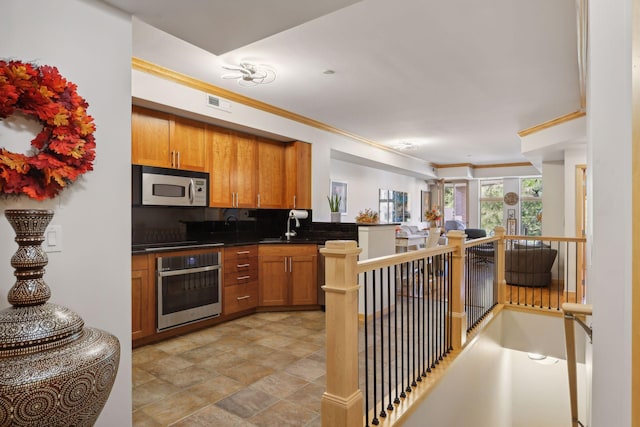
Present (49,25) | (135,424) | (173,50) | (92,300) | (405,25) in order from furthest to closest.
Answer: (173,50) < (405,25) < (135,424) < (92,300) < (49,25)

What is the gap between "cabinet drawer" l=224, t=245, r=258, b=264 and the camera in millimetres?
4285

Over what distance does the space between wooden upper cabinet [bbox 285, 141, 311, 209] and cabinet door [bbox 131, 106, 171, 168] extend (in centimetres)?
183

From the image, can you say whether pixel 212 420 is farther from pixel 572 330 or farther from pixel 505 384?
pixel 505 384

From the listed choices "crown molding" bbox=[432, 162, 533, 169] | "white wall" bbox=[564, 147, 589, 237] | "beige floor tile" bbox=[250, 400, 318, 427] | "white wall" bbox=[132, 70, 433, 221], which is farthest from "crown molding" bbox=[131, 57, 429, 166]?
"crown molding" bbox=[432, 162, 533, 169]

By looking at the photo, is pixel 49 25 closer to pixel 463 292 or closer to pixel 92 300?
pixel 92 300

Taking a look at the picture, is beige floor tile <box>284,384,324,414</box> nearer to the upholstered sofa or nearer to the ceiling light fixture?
the upholstered sofa

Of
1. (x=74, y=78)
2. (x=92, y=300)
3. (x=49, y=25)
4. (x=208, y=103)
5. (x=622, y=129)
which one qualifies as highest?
(x=208, y=103)

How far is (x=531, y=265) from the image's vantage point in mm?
6023

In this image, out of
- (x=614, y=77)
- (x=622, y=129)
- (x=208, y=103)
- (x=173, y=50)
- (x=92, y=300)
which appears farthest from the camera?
(x=208, y=103)

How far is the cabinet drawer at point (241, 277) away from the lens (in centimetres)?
429

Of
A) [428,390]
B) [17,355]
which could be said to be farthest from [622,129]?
[428,390]

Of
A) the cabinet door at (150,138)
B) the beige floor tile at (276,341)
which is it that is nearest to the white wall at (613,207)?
the beige floor tile at (276,341)

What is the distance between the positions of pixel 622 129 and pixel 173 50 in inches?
128

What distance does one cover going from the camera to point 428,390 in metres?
2.53
